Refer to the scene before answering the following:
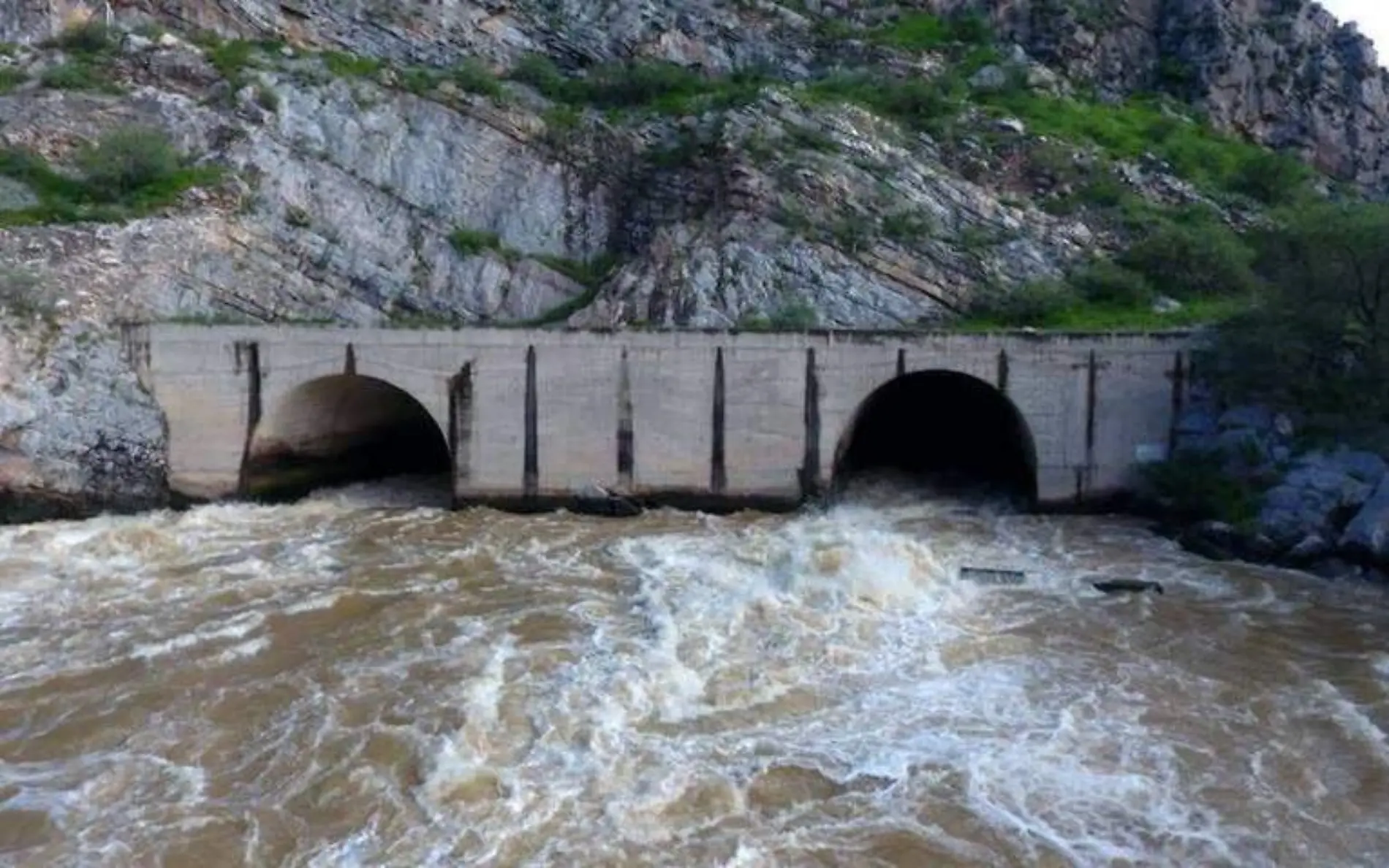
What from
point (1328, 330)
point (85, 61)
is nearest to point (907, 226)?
point (1328, 330)

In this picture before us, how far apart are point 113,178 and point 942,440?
21388mm

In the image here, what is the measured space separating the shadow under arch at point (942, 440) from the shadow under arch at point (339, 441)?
390 inches

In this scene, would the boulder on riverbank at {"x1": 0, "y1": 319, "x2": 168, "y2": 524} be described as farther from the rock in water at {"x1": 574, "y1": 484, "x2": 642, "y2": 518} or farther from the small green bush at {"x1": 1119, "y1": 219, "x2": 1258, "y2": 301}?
the small green bush at {"x1": 1119, "y1": 219, "x2": 1258, "y2": 301}

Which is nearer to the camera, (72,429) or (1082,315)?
(72,429)

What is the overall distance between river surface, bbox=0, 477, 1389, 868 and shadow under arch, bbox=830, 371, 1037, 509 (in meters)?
4.84

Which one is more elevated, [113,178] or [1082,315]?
[113,178]

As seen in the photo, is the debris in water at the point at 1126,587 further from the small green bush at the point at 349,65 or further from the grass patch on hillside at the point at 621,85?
the small green bush at the point at 349,65

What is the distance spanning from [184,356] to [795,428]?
12.2 metres

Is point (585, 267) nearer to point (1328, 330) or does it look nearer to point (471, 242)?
point (471, 242)

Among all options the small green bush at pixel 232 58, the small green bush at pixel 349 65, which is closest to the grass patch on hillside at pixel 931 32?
the small green bush at pixel 349 65

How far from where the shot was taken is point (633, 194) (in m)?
35.0

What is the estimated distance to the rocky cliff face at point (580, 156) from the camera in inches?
1124

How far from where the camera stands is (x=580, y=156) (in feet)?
116

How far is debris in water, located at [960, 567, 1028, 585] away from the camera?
1738cm
